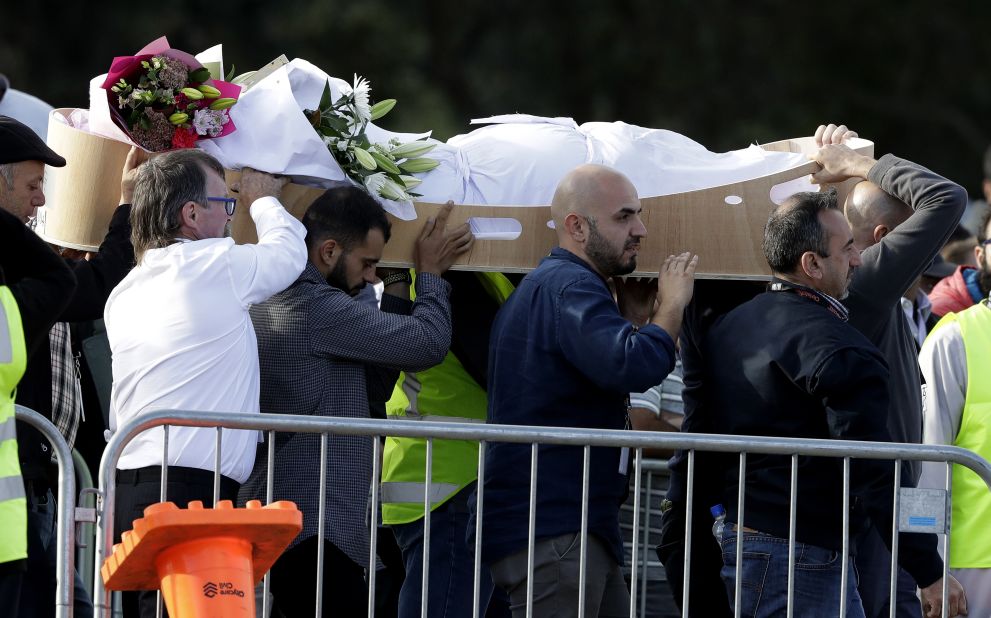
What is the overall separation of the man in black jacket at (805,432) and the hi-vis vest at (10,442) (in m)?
2.06

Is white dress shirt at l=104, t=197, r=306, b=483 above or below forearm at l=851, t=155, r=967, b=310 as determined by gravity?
below

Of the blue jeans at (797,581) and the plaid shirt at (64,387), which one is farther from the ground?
the plaid shirt at (64,387)

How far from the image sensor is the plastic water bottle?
499 cm

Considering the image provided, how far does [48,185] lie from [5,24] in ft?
56.5

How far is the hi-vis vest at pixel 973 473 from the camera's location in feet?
18.0

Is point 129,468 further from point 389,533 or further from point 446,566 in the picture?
point 389,533

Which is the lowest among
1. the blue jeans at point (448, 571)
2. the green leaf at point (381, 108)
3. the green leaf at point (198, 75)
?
the blue jeans at point (448, 571)

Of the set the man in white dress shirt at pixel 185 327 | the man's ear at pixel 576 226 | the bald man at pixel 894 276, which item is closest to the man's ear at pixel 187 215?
the man in white dress shirt at pixel 185 327

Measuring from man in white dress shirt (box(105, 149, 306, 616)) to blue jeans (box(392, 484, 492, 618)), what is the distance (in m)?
0.92

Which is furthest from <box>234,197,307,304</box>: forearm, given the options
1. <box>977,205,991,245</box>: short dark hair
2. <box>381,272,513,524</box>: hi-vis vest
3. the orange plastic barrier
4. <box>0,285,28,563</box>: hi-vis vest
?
<box>977,205,991,245</box>: short dark hair

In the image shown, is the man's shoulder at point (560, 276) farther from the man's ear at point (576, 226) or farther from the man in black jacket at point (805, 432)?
the man in black jacket at point (805, 432)

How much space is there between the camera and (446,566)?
17.9 feet

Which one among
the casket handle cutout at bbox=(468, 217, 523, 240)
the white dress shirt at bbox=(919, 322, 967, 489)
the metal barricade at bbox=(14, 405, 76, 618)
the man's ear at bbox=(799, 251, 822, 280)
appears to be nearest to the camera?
the metal barricade at bbox=(14, 405, 76, 618)

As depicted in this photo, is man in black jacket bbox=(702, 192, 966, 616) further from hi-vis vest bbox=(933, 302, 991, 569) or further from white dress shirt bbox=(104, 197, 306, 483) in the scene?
white dress shirt bbox=(104, 197, 306, 483)
